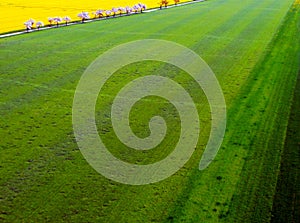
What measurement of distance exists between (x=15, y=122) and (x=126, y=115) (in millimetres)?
4333

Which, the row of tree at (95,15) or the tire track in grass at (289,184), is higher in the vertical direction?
the tire track in grass at (289,184)

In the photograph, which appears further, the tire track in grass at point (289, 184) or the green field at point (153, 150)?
the green field at point (153, 150)

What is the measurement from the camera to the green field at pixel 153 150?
32.7ft

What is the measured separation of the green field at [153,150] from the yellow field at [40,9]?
14.7 metres

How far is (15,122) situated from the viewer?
1516cm

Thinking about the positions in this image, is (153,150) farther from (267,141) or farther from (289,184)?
(289,184)

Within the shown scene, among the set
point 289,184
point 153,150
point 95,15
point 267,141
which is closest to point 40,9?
point 95,15

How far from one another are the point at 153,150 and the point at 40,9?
45.9 m

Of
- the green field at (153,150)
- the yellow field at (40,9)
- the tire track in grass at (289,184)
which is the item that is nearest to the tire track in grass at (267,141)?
the green field at (153,150)

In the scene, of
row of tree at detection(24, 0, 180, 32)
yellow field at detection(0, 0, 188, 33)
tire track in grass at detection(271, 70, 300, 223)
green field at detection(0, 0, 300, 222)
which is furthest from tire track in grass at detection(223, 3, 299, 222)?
yellow field at detection(0, 0, 188, 33)

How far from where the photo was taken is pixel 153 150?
13070 millimetres

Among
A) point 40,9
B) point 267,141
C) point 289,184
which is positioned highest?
point 289,184

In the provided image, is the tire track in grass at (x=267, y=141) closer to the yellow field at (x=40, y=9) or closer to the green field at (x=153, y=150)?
the green field at (x=153, y=150)

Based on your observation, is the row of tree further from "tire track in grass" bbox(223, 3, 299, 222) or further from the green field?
"tire track in grass" bbox(223, 3, 299, 222)
